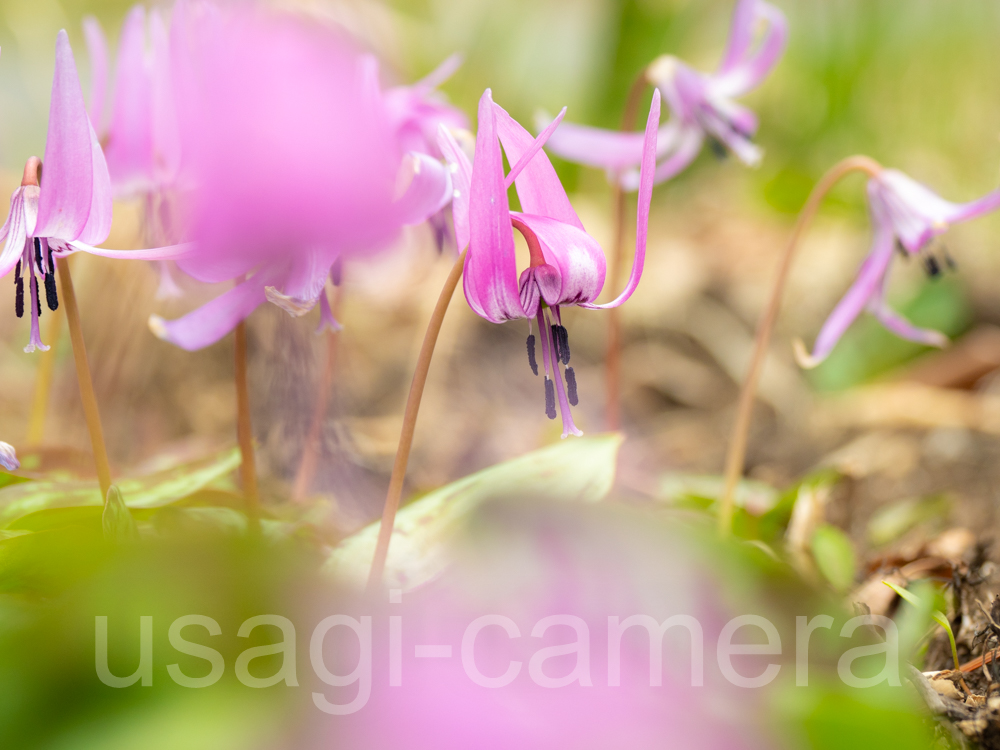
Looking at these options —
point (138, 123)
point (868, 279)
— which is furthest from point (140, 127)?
point (868, 279)

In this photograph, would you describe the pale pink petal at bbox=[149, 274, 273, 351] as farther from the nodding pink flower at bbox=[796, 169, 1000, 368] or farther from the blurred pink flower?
the nodding pink flower at bbox=[796, 169, 1000, 368]

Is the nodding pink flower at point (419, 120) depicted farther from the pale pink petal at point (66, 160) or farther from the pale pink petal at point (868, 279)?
the pale pink petal at point (868, 279)

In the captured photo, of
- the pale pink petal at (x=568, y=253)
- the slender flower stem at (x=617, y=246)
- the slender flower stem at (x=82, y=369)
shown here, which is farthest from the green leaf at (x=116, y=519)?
the slender flower stem at (x=617, y=246)

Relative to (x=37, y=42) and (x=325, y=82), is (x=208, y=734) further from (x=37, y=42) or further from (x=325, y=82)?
(x=37, y=42)

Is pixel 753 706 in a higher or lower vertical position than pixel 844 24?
lower

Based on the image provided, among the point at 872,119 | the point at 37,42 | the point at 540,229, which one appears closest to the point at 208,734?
the point at 540,229

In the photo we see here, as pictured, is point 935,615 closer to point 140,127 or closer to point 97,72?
point 140,127
